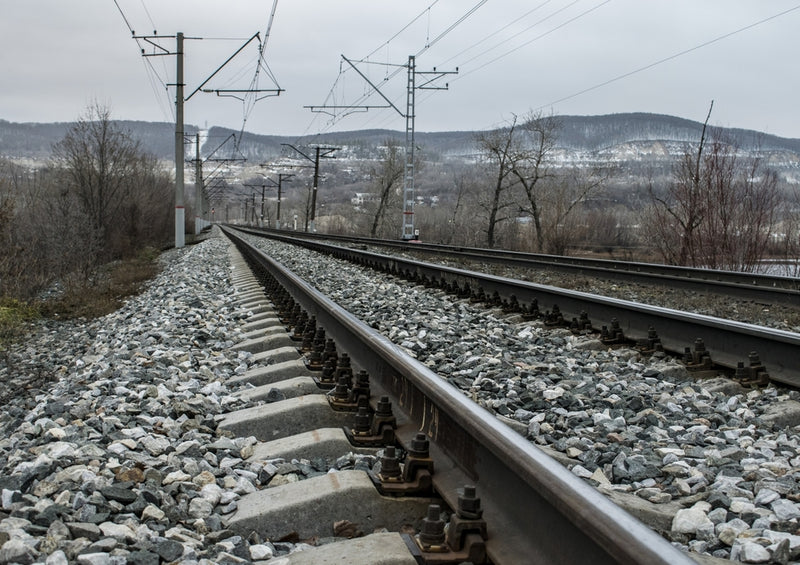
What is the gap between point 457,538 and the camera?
216 cm

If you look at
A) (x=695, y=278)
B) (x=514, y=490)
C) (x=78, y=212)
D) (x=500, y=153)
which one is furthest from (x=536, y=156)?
(x=514, y=490)

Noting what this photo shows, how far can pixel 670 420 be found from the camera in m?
3.73

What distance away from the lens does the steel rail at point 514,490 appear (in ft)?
5.49

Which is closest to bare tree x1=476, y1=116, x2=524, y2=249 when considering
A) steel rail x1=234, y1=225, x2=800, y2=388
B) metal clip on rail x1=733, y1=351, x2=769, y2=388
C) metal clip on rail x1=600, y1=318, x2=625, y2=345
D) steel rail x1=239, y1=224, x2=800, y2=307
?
steel rail x1=239, y1=224, x2=800, y2=307

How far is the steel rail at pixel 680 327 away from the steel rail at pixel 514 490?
2.42m

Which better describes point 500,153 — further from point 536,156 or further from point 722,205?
point 722,205

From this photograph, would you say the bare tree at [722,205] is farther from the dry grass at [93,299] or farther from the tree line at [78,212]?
the tree line at [78,212]

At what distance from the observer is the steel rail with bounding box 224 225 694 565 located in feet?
5.49

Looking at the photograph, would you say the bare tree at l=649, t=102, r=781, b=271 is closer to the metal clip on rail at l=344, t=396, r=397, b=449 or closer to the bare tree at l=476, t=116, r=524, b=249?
the metal clip on rail at l=344, t=396, r=397, b=449

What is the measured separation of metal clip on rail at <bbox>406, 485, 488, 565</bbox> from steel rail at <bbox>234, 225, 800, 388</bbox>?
294 cm

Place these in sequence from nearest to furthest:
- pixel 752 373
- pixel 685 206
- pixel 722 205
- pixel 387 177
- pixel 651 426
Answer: pixel 651 426 → pixel 752 373 → pixel 722 205 → pixel 685 206 → pixel 387 177

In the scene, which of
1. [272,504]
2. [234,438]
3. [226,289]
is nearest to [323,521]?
[272,504]

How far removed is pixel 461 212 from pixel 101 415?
7207cm

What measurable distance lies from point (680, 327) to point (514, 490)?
3.72 meters
